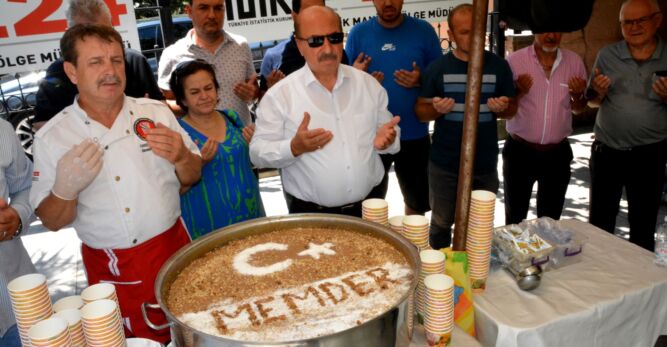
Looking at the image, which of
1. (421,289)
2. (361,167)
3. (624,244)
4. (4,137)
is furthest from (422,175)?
(4,137)

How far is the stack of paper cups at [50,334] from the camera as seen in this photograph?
1043 mm

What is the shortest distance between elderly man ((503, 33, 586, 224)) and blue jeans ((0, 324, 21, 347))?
2.81 m

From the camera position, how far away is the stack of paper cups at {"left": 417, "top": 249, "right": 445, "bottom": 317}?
149cm

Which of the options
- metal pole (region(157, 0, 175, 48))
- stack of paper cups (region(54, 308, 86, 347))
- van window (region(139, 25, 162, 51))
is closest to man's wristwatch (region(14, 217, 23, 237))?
stack of paper cups (region(54, 308, 86, 347))

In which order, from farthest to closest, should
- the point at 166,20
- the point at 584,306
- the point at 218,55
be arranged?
the point at 166,20 → the point at 218,55 → the point at 584,306

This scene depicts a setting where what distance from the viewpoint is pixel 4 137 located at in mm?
2012

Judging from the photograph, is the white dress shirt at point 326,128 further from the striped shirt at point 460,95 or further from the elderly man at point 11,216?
the elderly man at point 11,216

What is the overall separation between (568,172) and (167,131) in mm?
2556

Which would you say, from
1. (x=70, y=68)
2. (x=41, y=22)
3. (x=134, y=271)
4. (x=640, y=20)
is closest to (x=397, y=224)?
(x=134, y=271)

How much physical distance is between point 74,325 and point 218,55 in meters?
2.36

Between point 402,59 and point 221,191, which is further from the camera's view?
point 402,59

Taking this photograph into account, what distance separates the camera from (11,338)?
6.41ft

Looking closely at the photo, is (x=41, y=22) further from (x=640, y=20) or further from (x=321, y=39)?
(x=640, y=20)

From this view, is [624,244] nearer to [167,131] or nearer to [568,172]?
[568,172]
